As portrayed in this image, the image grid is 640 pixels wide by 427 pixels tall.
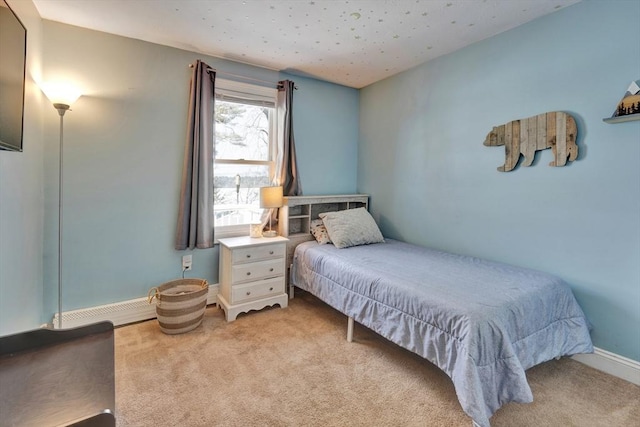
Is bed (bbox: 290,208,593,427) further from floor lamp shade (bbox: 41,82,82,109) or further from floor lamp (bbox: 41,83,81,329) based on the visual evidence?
floor lamp shade (bbox: 41,82,82,109)

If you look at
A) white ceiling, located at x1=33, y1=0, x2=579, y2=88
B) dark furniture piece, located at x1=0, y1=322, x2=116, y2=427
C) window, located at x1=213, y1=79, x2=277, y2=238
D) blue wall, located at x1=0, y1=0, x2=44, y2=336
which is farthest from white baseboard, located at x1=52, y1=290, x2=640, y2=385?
white ceiling, located at x1=33, y1=0, x2=579, y2=88

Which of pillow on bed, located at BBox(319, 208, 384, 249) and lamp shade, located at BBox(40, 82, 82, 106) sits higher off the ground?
lamp shade, located at BBox(40, 82, 82, 106)

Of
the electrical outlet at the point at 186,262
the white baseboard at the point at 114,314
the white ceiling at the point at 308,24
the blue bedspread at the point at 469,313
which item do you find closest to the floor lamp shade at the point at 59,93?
the white ceiling at the point at 308,24

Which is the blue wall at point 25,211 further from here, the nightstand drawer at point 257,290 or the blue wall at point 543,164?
the blue wall at point 543,164

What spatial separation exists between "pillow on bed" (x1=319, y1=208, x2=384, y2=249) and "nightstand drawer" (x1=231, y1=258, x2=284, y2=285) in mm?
596

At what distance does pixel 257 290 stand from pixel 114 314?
121 centimetres

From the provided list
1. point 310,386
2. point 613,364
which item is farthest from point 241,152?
point 613,364

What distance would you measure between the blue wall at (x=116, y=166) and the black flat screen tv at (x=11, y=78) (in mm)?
914

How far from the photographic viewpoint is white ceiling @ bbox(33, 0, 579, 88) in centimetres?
203

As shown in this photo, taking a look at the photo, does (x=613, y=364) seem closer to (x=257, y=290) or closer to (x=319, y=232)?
(x=319, y=232)

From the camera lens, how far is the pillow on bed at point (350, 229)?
9.61 ft

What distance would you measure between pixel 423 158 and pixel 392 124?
0.60 meters

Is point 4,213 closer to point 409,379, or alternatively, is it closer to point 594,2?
point 409,379

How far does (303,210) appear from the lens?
342 centimetres
